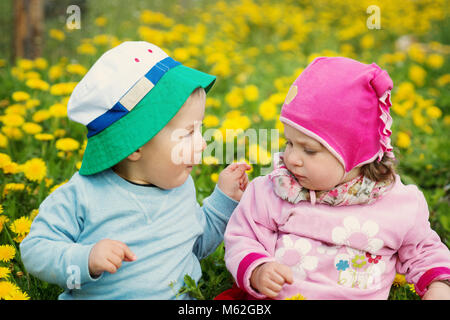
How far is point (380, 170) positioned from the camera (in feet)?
4.93

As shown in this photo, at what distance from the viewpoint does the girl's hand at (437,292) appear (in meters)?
1.39

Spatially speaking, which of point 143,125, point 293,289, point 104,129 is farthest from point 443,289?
point 104,129

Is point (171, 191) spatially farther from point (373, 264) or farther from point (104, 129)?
point (373, 264)

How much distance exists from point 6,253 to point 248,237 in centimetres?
82

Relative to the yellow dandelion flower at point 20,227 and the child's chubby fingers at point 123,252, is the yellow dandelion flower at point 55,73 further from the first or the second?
the child's chubby fingers at point 123,252

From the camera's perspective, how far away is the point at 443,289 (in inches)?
55.3

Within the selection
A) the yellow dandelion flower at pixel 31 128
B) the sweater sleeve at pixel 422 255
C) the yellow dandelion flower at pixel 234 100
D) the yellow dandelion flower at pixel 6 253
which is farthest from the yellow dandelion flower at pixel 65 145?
the sweater sleeve at pixel 422 255

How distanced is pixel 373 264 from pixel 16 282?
3.95 ft

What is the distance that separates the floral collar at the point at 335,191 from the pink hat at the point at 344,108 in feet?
0.27

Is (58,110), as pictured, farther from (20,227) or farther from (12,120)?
(20,227)

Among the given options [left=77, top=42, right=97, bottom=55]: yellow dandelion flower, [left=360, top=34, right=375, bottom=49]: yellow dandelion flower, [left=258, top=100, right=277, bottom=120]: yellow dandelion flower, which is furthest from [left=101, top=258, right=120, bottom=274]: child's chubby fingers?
[left=360, top=34, right=375, bottom=49]: yellow dandelion flower

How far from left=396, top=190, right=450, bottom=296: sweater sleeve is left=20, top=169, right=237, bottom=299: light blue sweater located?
2.34 ft

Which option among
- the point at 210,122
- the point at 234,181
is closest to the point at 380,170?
the point at 234,181

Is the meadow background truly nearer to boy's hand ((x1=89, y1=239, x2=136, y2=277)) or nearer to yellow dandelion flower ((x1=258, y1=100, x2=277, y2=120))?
yellow dandelion flower ((x1=258, y1=100, x2=277, y2=120))
